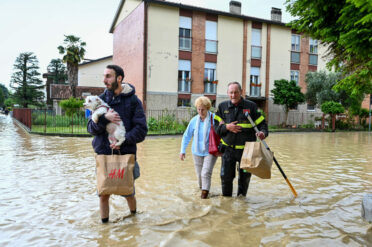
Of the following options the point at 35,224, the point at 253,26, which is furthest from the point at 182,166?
the point at 253,26

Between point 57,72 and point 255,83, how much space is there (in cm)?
4520

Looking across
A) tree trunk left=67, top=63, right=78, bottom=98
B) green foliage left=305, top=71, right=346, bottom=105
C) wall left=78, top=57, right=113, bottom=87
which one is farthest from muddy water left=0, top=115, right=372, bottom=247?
wall left=78, top=57, right=113, bottom=87

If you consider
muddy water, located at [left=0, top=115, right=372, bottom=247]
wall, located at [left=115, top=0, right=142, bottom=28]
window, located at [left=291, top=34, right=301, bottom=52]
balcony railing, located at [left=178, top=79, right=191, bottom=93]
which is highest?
wall, located at [left=115, top=0, right=142, bottom=28]

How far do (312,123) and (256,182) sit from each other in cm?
2552

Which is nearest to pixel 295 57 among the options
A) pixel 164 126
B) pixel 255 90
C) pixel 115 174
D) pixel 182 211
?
pixel 255 90

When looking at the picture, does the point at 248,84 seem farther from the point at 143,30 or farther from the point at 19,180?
the point at 19,180

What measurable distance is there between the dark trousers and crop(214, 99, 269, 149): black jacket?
124 mm

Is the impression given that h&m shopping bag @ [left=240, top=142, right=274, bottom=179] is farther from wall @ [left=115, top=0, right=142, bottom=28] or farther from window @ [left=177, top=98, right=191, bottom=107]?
wall @ [left=115, top=0, right=142, bottom=28]

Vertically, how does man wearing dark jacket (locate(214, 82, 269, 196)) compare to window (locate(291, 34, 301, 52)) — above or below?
below

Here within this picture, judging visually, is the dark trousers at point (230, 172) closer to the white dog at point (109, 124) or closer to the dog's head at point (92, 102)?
the white dog at point (109, 124)

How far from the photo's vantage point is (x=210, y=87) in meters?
27.0

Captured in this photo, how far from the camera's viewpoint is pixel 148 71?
970 inches

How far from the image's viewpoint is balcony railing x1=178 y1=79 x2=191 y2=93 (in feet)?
84.8

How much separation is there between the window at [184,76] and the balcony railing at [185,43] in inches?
41.6
